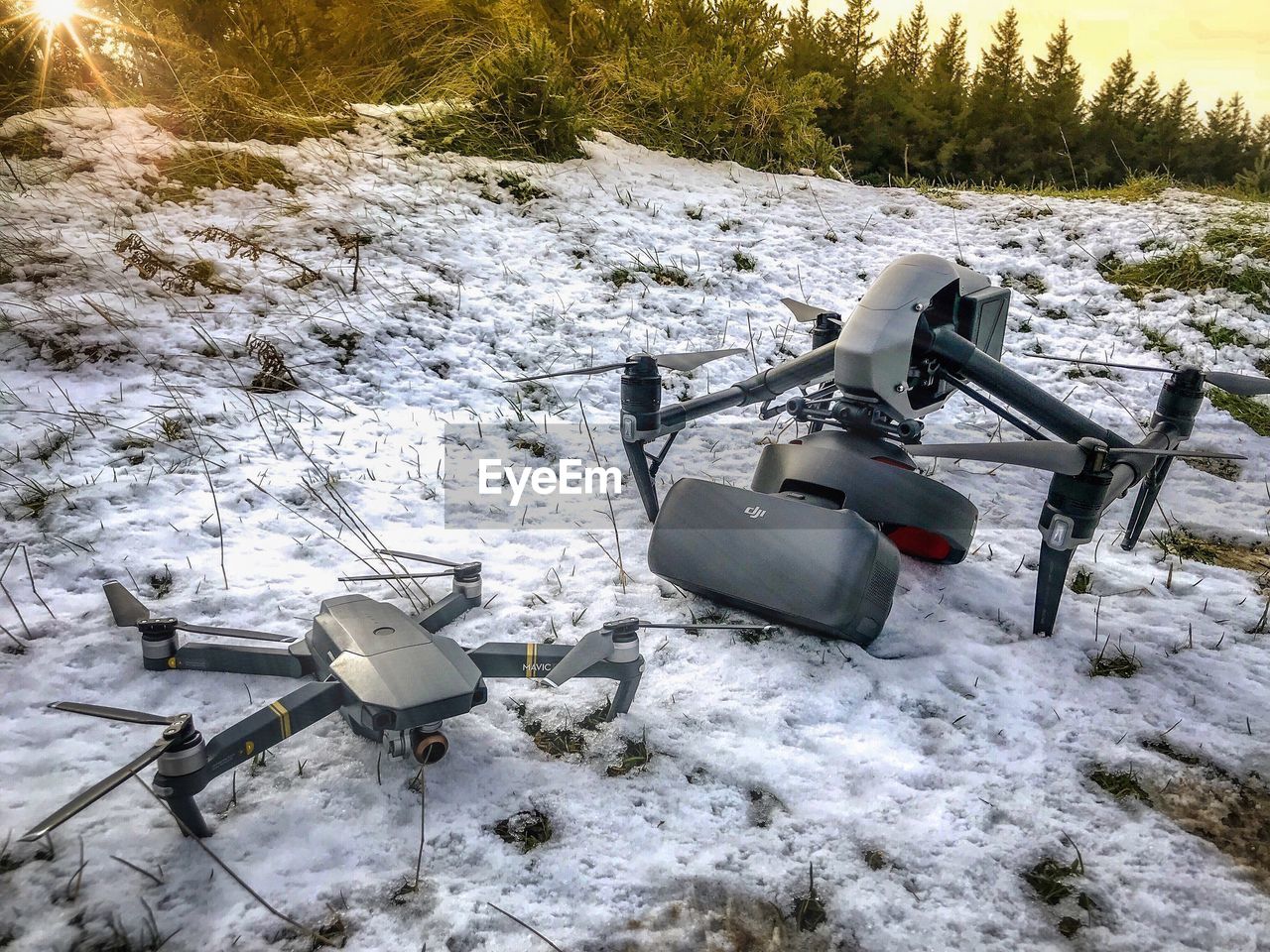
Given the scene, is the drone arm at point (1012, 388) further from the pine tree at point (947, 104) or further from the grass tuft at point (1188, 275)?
the pine tree at point (947, 104)

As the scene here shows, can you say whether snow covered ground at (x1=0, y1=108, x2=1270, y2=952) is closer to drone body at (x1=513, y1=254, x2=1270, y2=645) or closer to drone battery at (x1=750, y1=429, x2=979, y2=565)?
drone body at (x1=513, y1=254, x2=1270, y2=645)

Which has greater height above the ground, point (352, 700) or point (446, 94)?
point (446, 94)

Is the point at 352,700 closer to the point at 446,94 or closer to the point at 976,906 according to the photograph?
the point at 976,906

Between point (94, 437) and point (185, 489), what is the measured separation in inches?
28.0

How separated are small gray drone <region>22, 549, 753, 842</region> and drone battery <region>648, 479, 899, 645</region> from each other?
1.82ft

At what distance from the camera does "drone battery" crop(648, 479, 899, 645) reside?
2.64 m

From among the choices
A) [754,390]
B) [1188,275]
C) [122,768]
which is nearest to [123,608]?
[122,768]

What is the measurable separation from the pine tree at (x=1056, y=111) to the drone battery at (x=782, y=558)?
18.3 metres

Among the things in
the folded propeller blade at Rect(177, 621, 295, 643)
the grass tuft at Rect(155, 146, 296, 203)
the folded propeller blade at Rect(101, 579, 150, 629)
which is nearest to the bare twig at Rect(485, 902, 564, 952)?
the folded propeller blade at Rect(177, 621, 295, 643)

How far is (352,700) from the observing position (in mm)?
2109

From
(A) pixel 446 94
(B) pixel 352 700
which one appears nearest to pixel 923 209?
(A) pixel 446 94

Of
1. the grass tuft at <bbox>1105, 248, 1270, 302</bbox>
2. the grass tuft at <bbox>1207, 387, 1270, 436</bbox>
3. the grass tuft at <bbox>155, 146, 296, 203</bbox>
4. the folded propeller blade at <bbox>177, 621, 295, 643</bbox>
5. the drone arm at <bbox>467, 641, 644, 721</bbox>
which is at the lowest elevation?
the folded propeller blade at <bbox>177, 621, 295, 643</bbox>

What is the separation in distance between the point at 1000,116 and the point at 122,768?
21187mm

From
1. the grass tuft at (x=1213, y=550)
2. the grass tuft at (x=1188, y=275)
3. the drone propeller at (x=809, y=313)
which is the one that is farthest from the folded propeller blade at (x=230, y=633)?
the grass tuft at (x=1188, y=275)
